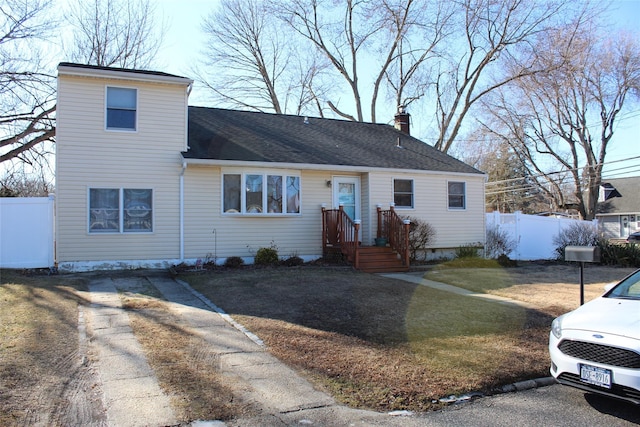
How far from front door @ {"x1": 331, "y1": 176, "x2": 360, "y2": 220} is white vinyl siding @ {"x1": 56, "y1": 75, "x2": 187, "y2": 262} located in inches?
200

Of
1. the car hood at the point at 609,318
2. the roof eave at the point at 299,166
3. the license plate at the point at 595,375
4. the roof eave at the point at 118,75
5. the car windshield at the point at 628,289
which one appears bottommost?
the license plate at the point at 595,375

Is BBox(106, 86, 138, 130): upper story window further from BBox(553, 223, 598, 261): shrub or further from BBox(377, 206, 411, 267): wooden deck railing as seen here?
BBox(553, 223, 598, 261): shrub

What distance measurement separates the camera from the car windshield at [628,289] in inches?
197

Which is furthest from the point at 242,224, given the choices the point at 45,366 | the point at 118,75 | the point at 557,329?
the point at 557,329

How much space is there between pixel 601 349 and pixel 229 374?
343 cm

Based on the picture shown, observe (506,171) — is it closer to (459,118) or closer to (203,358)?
(459,118)

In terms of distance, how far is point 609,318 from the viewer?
437cm

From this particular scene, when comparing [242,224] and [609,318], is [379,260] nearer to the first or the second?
[242,224]

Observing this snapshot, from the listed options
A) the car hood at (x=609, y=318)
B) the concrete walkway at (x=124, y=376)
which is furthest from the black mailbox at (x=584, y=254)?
the concrete walkway at (x=124, y=376)

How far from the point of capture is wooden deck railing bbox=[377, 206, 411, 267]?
13789mm

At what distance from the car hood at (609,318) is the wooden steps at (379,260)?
330 inches

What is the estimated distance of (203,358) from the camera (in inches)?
201

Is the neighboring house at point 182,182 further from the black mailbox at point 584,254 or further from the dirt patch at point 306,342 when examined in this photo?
the black mailbox at point 584,254

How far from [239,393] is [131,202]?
999 cm
